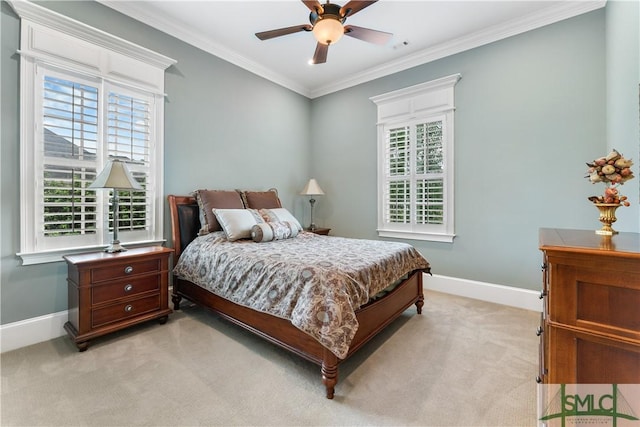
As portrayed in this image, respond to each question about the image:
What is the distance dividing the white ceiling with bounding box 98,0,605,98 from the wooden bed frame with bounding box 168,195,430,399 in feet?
6.39

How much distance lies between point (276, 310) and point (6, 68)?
2814 mm

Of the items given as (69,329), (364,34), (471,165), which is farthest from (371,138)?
(69,329)

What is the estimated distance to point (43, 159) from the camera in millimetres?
2271

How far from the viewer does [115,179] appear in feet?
7.51

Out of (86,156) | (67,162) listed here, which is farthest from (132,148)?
(67,162)

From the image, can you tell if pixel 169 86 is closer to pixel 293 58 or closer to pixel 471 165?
pixel 293 58

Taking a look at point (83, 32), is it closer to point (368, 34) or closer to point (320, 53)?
point (320, 53)

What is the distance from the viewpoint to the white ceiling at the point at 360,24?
2746 mm

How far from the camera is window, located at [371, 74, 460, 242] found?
11.4ft

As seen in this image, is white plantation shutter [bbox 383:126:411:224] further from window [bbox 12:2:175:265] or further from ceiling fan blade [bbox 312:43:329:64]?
window [bbox 12:2:175:265]

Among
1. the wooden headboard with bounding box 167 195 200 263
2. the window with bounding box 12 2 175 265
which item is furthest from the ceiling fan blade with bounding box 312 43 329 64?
the wooden headboard with bounding box 167 195 200 263

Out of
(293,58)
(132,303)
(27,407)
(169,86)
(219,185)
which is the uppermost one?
(293,58)

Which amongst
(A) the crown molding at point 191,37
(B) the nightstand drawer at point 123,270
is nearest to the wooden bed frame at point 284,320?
(B) the nightstand drawer at point 123,270

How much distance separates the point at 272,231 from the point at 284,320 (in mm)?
1187
